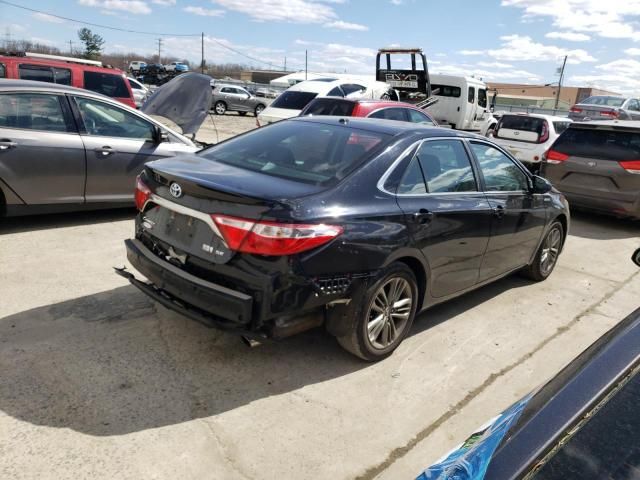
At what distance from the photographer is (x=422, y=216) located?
141 inches

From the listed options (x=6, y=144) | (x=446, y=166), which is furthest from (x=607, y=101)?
(x=6, y=144)

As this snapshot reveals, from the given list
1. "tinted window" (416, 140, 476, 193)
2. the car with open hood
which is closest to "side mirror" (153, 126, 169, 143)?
the car with open hood

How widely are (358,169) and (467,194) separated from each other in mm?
1180

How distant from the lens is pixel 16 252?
16.7ft

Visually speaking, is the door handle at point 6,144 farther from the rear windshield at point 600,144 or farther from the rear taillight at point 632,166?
the rear taillight at point 632,166

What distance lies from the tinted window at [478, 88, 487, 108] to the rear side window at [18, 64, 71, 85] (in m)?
13.1

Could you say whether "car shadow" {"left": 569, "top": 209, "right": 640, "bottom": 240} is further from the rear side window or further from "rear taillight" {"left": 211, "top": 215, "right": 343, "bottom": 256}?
the rear side window

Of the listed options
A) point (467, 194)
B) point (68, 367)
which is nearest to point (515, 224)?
point (467, 194)

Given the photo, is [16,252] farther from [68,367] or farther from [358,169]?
[358,169]

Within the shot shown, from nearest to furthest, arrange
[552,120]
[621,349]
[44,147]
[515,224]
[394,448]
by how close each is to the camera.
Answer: [621,349] < [394,448] < [515,224] < [44,147] < [552,120]

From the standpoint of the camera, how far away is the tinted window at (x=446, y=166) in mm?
3832

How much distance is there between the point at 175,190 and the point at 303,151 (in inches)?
38.2

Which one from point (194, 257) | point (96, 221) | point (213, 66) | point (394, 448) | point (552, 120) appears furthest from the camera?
point (213, 66)

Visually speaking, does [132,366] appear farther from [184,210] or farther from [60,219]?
[60,219]
